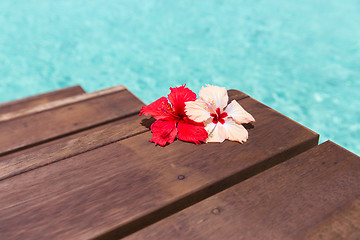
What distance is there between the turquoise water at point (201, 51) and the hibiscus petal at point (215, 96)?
168 centimetres

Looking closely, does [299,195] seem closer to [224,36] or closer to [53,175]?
[53,175]

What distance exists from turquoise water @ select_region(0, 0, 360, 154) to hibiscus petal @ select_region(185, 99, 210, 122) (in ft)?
5.70

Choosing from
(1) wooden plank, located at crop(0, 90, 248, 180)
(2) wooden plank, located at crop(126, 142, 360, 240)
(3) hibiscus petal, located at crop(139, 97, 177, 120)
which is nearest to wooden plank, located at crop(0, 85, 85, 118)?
(1) wooden plank, located at crop(0, 90, 248, 180)

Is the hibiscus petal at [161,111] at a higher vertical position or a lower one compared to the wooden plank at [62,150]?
higher

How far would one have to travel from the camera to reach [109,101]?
1265mm

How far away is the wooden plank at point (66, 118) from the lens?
3.50 ft

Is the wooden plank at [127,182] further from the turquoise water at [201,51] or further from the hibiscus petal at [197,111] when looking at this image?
the turquoise water at [201,51]

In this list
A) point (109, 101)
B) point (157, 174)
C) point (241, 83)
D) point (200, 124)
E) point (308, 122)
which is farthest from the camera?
point (241, 83)

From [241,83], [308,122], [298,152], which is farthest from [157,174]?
[241,83]

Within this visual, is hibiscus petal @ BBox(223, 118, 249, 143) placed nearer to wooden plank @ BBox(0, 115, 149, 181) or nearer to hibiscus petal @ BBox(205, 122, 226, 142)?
hibiscus petal @ BBox(205, 122, 226, 142)

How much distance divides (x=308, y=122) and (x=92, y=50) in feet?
7.29

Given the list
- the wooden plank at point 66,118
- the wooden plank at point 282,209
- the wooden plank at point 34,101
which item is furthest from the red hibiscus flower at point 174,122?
the wooden plank at point 34,101

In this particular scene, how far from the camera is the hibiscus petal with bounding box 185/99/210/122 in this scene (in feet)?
2.61

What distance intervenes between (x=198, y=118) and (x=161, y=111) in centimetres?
10
